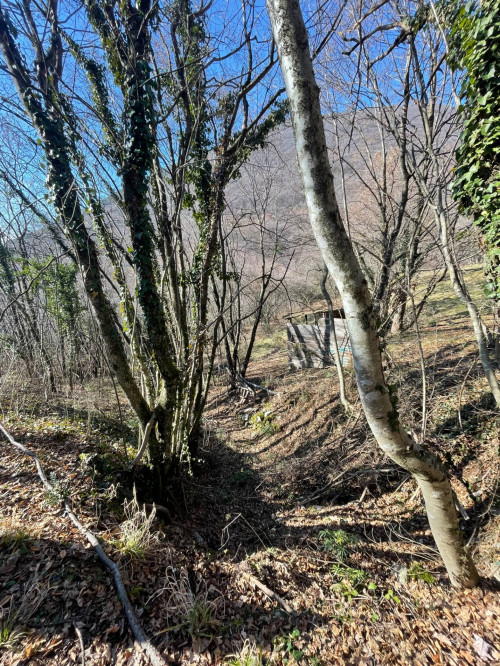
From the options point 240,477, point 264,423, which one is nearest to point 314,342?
point 264,423

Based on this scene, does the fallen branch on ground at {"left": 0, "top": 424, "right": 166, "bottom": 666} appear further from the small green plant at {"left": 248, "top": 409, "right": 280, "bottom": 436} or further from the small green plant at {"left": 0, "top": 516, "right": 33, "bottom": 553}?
the small green plant at {"left": 248, "top": 409, "right": 280, "bottom": 436}

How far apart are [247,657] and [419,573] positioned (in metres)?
1.71

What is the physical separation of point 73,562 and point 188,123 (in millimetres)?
5580

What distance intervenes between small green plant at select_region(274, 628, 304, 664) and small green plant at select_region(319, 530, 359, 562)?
0.86 meters

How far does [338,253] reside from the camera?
168cm

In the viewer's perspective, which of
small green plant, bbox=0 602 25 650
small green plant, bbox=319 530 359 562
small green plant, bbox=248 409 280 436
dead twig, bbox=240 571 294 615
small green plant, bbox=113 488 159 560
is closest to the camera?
small green plant, bbox=0 602 25 650

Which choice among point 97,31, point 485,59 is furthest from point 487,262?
point 97,31

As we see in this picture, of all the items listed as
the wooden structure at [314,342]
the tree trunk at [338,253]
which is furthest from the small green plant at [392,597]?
the wooden structure at [314,342]

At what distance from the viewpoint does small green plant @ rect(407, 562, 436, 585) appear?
2522 millimetres

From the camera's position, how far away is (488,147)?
3211mm

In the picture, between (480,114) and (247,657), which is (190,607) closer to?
(247,657)

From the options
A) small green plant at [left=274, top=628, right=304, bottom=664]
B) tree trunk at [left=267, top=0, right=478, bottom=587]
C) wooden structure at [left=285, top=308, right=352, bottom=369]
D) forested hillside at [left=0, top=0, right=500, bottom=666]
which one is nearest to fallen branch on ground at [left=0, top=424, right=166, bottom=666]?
forested hillside at [left=0, top=0, right=500, bottom=666]

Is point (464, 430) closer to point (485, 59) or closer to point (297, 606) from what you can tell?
point (297, 606)

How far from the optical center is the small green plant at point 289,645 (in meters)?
2.02
